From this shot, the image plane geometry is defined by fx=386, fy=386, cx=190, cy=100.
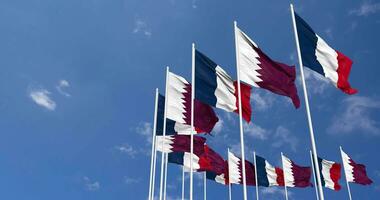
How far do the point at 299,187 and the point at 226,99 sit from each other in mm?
19856

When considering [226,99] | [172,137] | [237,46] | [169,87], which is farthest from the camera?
[172,137]

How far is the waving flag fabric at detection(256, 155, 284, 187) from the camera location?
106 ft

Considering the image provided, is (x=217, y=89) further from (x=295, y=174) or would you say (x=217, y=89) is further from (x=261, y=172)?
(x=295, y=174)

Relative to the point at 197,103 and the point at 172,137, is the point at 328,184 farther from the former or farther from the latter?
the point at 197,103

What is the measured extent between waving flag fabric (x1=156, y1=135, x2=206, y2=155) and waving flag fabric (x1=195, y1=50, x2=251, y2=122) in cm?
481

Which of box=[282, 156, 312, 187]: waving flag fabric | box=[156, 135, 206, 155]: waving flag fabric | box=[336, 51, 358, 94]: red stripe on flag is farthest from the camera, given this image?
box=[282, 156, 312, 187]: waving flag fabric

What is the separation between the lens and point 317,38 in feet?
48.5

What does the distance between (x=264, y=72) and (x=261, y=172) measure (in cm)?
1900

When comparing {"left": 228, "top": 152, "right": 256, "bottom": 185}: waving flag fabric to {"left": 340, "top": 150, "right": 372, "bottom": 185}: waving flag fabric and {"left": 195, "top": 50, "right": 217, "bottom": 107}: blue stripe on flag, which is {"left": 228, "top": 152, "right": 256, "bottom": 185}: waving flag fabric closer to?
{"left": 340, "top": 150, "right": 372, "bottom": 185}: waving flag fabric

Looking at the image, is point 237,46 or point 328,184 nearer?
→ point 237,46

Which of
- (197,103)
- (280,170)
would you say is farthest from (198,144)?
(280,170)

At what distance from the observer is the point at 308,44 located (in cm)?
1475

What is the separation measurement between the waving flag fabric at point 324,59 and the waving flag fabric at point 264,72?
78 cm

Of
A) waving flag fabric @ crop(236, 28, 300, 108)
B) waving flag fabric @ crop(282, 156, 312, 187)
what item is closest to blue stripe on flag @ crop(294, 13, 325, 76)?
waving flag fabric @ crop(236, 28, 300, 108)
